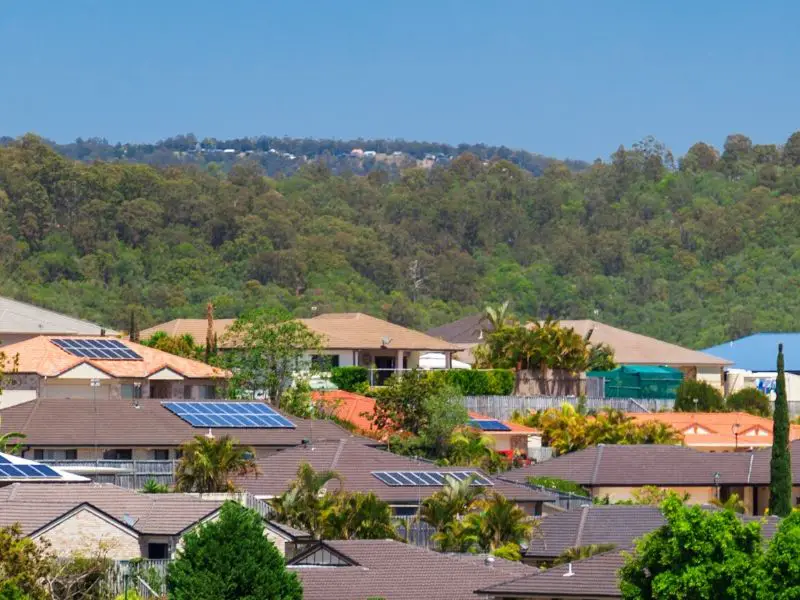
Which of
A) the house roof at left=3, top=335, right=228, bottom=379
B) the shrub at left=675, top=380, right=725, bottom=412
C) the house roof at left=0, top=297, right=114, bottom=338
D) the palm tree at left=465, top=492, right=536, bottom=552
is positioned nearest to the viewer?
the palm tree at left=465, top=492, right=536, bottom=552

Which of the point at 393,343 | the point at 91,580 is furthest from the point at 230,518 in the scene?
the point at 393,343

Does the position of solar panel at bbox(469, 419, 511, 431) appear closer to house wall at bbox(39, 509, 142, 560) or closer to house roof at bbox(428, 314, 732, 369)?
house roof at bbox(428, 314, 732, 369)

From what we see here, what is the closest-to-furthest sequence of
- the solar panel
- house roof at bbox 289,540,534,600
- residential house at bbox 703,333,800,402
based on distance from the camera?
house roof at bbox 289,540,534,600 → the solar panel → residential house at bbox 703,333,800,402

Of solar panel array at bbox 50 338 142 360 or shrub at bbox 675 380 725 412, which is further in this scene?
shrub at bbox 675 380 725 412

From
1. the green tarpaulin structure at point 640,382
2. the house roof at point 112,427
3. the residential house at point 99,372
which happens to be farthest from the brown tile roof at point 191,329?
the house roof at point 112,427

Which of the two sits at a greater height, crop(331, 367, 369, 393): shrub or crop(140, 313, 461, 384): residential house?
crop(140, 313, 461, 384): residential house

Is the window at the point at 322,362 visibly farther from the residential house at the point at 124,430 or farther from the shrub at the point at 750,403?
the residential house at the point at 124,430

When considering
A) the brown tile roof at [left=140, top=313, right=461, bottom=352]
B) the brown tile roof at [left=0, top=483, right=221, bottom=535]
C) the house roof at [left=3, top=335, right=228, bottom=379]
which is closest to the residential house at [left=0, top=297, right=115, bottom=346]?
the house roof at [left=3, top=335, right=228, bottom=379]
